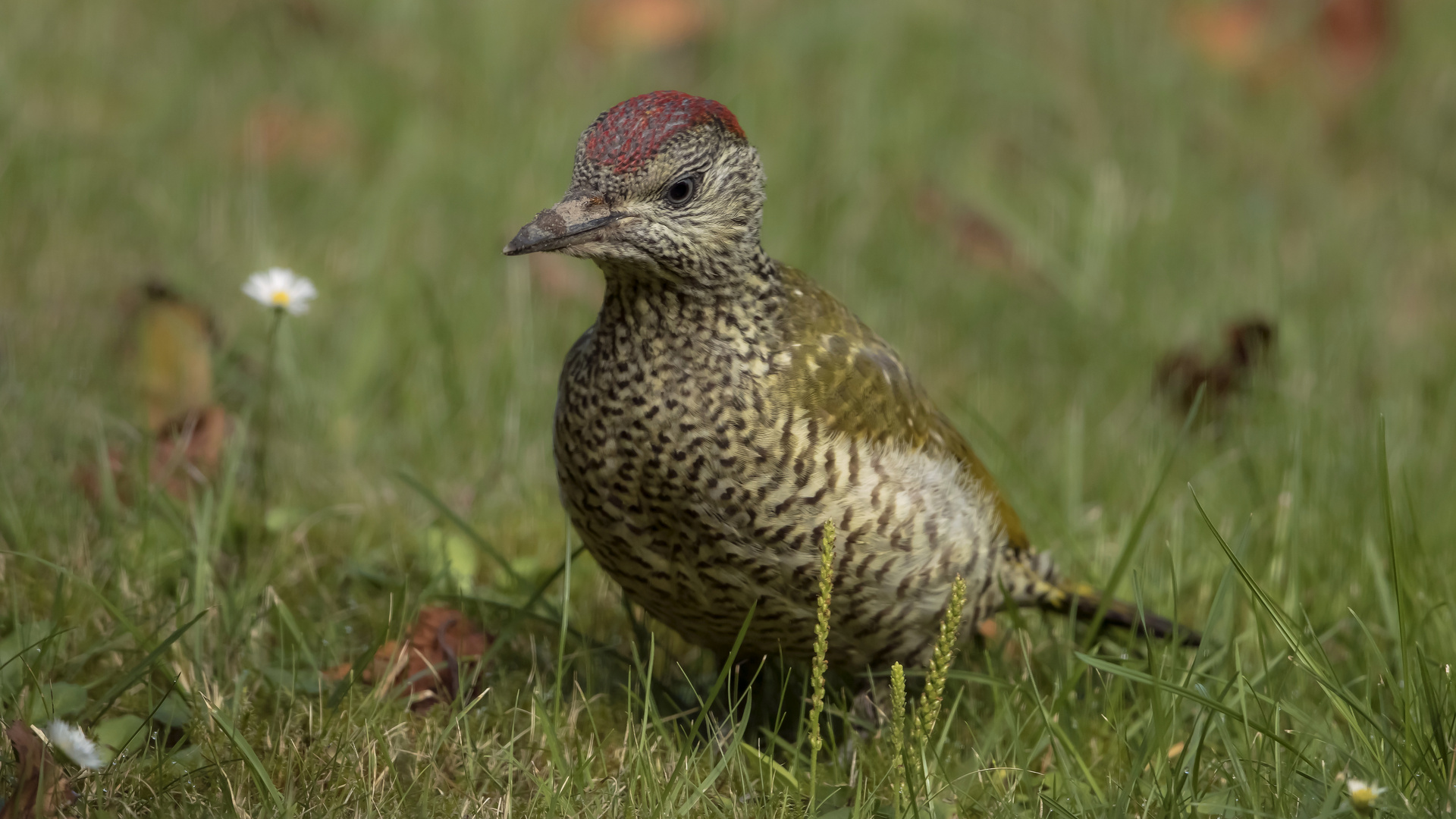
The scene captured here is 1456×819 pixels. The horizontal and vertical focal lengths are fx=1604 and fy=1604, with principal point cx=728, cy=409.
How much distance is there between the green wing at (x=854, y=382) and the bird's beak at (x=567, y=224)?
501 millimetres

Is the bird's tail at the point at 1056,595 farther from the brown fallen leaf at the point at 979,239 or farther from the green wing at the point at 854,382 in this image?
the brown fallen leaf at the point at 979,239

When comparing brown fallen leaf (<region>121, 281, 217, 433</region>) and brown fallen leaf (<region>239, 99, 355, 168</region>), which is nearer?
brown fallen leaf (<region>121, 281, 217, 433</region>)

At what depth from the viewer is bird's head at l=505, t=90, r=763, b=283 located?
10.2 feet

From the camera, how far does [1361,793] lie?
2695 millimetres

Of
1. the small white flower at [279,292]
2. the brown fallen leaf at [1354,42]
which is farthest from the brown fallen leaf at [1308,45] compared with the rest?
the small white flower at [279,292]

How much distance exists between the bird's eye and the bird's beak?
12 centimetres

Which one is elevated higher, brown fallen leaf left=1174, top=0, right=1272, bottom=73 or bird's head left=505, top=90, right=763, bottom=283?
brown fallen leaf left=1174, top=0, right=1272, bottom=73

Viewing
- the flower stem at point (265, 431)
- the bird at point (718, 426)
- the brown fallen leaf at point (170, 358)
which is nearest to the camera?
the bird at point (718, 426)

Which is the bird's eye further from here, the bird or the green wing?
the green wing

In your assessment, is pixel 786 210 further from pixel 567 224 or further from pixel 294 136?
pixel 567 224

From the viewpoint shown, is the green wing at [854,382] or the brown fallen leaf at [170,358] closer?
the green wing at [854,382]

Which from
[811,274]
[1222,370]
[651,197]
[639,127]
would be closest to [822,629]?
[651,197]

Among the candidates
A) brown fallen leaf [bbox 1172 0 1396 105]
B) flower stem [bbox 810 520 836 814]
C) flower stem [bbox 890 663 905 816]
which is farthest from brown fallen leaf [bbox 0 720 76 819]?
brown fallen leaf [bbox 1172 0 1396 105]

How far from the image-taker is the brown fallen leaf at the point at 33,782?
8.59 ft
